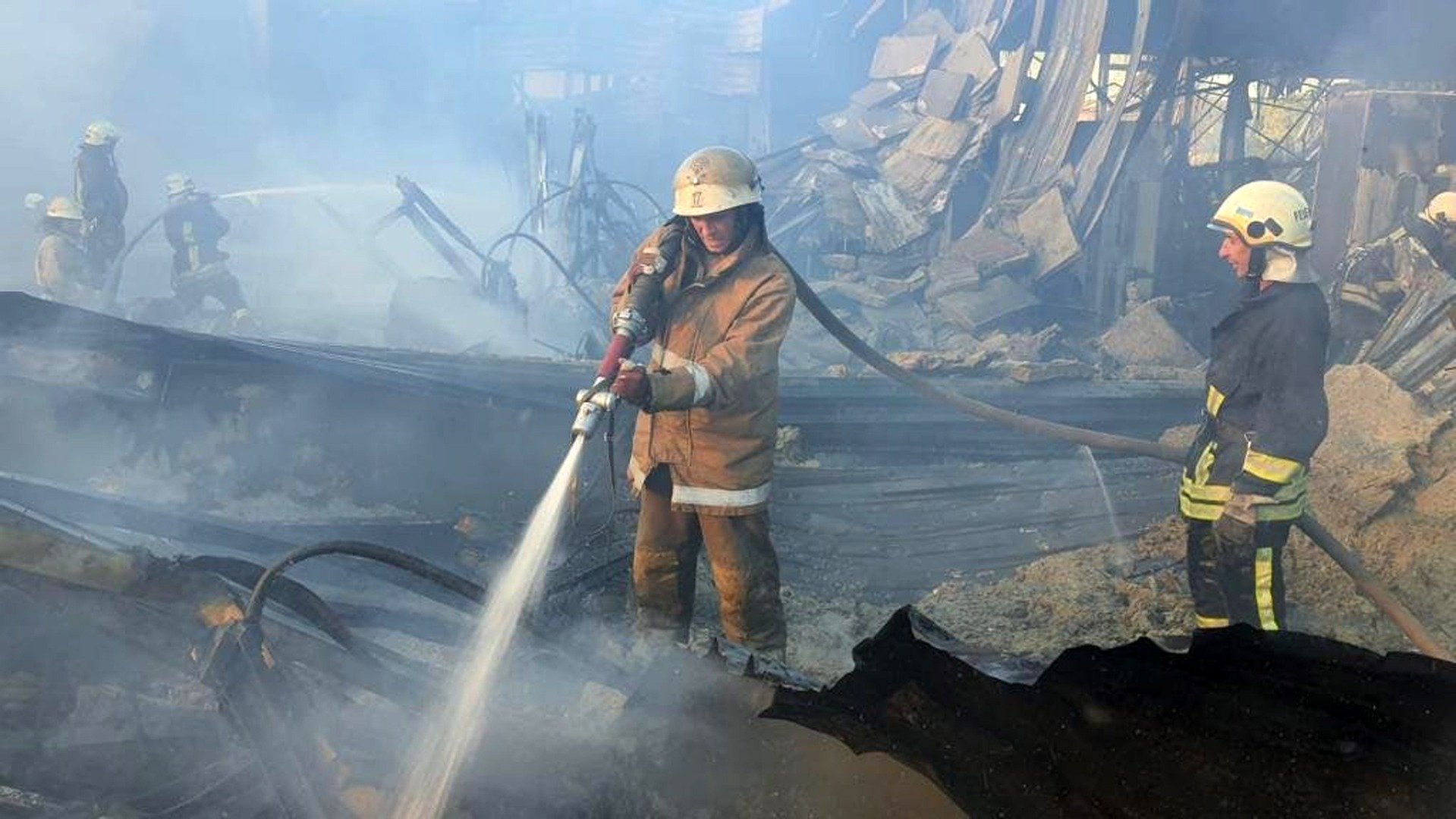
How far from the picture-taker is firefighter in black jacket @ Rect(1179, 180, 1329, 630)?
411 cm

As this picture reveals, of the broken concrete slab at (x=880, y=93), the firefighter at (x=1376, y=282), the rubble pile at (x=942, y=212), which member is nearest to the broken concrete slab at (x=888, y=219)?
the rubble pile at (x=942, y=212)

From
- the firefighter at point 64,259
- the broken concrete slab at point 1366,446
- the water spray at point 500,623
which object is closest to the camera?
the water spray at point 500,623

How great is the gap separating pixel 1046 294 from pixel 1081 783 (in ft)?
37.9

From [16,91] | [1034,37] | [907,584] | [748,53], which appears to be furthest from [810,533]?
[16,91]

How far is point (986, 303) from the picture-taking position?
473 inches

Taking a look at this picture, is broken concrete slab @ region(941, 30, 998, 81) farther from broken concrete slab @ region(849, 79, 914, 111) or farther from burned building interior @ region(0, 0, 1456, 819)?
broken concrete slab @ region(849, 79, 914, 111)

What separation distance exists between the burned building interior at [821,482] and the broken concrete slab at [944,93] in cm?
11

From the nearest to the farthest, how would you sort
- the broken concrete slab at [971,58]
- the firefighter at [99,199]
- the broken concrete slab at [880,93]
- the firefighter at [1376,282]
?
the firefighter at [1376,282] < the firefighter at [99,199] < the broken concrete slab at [971,58] < the broken concrete slab at [880,93]

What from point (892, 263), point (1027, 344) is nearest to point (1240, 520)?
point (1027, 344)

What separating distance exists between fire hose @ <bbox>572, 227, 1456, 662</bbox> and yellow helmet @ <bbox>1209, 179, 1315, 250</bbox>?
108cm

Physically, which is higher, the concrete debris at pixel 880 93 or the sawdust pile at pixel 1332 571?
the concrete debris at pixel 880 93

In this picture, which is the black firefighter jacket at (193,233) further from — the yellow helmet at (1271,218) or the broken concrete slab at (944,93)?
the yellow helmet at (1271,218)

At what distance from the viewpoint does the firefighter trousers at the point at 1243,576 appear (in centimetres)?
425

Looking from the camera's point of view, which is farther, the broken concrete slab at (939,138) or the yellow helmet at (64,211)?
the broken concrete slab at (939,138)
